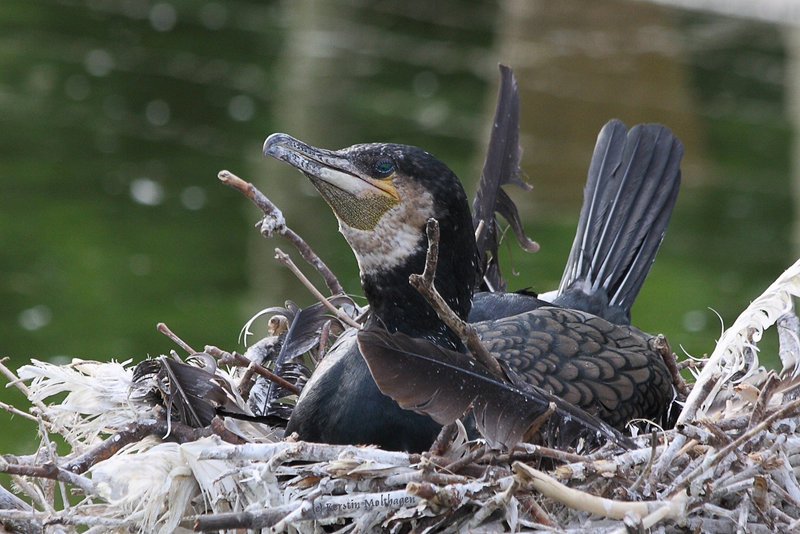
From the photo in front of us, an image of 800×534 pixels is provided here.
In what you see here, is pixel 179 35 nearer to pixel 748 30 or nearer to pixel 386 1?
pixel 386 1

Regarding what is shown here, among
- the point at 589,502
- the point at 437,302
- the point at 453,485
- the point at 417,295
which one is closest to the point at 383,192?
the point at 417,295

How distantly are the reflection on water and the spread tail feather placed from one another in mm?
1861

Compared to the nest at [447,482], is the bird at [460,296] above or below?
above

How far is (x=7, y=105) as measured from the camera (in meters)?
9.32

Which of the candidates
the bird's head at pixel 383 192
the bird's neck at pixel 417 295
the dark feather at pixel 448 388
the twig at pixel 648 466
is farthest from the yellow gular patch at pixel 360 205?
the twig at pixel 648 466

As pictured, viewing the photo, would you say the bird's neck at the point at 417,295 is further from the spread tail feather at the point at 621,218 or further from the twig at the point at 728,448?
the spread tail feather at the point at 621,218

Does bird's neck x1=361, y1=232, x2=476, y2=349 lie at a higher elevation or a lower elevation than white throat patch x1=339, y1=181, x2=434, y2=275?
lower

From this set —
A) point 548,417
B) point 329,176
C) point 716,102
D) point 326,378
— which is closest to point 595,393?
point 548,417

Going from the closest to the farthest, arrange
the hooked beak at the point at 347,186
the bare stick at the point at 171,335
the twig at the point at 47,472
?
the twig at the point at 47,472
the hooked beak at the point at 347,186
the bare stick at the point at 171,335

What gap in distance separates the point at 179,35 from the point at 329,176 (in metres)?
9.44

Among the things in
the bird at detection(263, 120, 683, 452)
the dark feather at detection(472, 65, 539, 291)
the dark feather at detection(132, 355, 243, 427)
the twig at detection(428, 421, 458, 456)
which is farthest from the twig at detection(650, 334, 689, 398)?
the dark feather at detection(132, 355, 243, 427)

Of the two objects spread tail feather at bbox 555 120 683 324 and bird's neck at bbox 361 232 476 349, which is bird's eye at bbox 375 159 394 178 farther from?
spread tail feather at bbox 555 120 683 324

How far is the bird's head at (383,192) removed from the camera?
255cm

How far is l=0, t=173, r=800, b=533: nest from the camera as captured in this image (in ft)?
7.48
